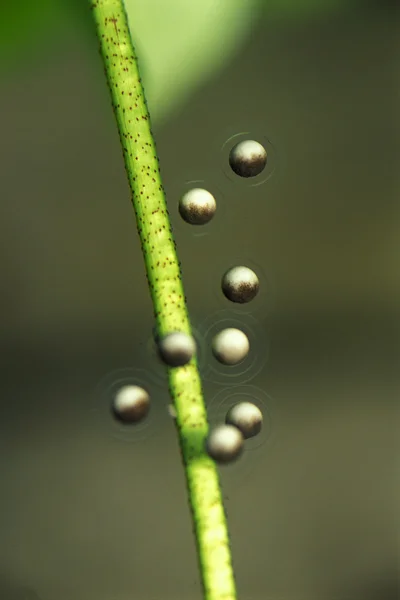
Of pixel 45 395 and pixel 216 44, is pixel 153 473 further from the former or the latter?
pixel 216 44

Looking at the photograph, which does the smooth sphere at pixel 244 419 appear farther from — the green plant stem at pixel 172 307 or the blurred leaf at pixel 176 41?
the blurred leaf at pixel 176 41

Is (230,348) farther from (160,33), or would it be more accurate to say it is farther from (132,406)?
(160,33)

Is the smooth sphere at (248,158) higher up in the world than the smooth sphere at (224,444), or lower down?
A: higher up

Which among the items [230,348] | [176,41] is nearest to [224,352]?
[230,348]

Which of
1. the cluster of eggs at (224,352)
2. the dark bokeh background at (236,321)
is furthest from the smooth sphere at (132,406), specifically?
the dark bokeh background at (236,321)

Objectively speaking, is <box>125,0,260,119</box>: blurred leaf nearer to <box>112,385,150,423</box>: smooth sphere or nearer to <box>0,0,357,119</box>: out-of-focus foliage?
<box>0,0,357,119</box>: out-of-focus foliage

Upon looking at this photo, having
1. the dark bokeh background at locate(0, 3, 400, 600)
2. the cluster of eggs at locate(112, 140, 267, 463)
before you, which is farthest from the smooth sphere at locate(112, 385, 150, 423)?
the dark bokeh background at locate(0, 3, 400, 600)

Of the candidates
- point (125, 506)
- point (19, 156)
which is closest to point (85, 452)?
point (125, 506)
